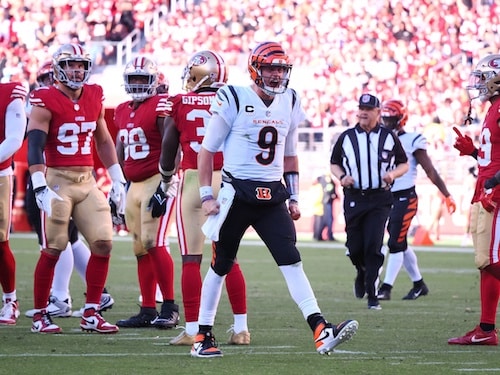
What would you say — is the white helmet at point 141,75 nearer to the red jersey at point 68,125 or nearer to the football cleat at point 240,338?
the red jersey at point 68,125

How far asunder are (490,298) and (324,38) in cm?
2126

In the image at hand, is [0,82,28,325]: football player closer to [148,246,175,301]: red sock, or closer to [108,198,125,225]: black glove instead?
[108,198,125,225]: black glove

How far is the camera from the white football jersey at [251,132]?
627 cm

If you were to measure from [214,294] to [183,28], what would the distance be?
23.1 m

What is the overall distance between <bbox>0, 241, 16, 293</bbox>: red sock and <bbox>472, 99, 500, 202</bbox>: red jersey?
350 cm

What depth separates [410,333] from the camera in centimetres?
778

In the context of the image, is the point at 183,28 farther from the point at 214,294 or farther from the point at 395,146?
the point at 214,294

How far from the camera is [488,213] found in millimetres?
7172

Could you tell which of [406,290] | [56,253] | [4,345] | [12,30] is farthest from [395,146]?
[12,30]

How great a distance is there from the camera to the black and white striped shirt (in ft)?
32.8

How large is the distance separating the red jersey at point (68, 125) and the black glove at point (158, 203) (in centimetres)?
50

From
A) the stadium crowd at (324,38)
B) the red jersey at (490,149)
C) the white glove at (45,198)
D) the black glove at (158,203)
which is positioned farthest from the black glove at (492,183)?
the stadium crowd at (324,38)

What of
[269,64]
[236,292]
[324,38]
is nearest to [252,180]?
[269,64]

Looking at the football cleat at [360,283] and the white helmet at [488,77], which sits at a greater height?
the white helmet at [488,77]
